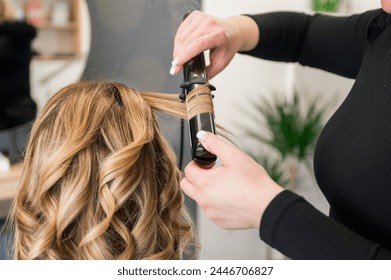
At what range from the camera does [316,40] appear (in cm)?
103

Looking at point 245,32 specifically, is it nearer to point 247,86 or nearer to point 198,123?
point 198,123

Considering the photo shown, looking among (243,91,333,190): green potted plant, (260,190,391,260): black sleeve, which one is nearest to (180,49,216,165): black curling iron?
(260,190,391,260): black sleeve

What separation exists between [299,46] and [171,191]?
1.62 feet

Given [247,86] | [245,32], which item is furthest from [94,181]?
[247,86]

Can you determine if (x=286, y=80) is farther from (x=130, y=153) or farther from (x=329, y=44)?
(x=130, y=153)

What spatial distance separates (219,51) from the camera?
2.97 feet

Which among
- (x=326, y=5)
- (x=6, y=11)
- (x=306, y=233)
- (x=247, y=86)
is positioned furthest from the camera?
(x=247, y=86)

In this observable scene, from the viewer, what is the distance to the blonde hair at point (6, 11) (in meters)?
0.95

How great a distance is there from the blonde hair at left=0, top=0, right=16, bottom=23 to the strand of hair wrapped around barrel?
1.62 feet

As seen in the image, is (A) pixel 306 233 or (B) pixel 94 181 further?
(B) pixel 94 181

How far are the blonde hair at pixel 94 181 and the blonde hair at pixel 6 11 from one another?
29cm

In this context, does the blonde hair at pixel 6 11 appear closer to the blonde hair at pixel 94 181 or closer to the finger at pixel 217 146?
the blonde hair at pixel 94 181

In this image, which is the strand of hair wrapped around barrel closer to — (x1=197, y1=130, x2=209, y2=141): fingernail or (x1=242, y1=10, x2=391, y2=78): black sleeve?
(x1=197, y1=130, x2=209, y2=141): fingernail

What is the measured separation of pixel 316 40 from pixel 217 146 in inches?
20.5
